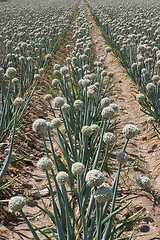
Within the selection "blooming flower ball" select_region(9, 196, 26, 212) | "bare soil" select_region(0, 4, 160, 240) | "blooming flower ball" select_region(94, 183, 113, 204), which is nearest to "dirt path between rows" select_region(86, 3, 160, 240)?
"bare soil" select_region(0, 4, 160, 240)

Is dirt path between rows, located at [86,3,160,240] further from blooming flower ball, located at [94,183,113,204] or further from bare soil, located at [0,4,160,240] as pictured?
blooming flower ball, located at [94,183,113,204]

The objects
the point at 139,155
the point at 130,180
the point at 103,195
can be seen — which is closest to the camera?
the point at 103,195

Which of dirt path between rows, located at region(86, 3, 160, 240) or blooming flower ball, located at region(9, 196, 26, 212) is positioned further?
dirt path between rows, located at region(86, 3, 160, 240)

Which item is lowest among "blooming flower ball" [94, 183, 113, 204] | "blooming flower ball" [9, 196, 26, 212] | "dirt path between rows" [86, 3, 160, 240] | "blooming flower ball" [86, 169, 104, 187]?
"dirt path between rows" [86, 3, 160, 240]

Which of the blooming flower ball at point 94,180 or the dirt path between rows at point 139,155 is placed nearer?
the blooming flower ball at point 94,180

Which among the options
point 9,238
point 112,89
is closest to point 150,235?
point 9,238

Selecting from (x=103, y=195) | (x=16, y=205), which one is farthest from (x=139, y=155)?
(x=16, y=205)

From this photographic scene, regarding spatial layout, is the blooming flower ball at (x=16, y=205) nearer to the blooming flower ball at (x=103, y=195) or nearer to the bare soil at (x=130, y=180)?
the blooming flower ball at (x=103, y=195)

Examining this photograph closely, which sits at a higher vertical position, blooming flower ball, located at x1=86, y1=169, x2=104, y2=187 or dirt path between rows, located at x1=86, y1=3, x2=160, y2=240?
blooming flower ball, located at x1=86, y1=169, x2=104, y2=187

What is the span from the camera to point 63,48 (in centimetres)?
796

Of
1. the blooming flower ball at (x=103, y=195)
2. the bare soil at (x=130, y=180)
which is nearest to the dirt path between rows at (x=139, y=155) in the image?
the bare soil at (x=130, y=180)

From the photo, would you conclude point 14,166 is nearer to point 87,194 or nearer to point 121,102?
point 87,194

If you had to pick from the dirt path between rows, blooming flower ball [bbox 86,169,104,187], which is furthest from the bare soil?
blooming flower ball [bbox 86,169,104,187]

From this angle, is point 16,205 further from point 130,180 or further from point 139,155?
point 139,155
